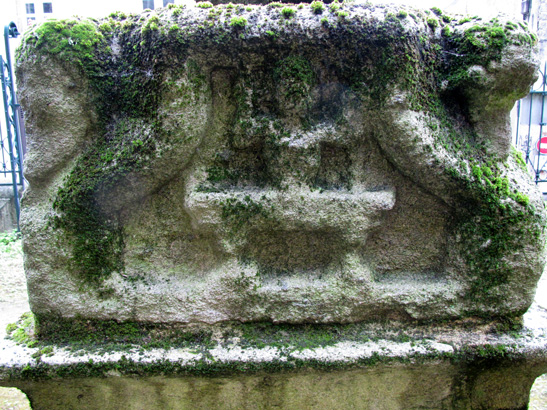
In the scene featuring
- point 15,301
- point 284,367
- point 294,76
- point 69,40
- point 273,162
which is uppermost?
point 69,40

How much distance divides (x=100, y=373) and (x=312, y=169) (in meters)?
1.03

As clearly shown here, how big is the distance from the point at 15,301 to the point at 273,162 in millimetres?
2504

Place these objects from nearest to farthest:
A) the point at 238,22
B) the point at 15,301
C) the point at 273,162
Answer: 1. the point at 238,22
2. the point at 273,162
3. the point at 15,301

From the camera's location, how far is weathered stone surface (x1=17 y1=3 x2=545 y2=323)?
1.39 metres

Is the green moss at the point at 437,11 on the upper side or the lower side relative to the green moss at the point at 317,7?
upper

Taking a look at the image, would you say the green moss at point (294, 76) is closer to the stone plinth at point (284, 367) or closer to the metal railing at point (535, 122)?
the stone plinth at point (284, 367)

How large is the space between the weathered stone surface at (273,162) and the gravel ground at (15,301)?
0.60 metres

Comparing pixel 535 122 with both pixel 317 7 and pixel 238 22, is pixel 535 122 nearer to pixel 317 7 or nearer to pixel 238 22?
pixel 317 7

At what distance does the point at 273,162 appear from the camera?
1.46 metres

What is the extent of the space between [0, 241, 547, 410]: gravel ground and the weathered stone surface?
0.60m

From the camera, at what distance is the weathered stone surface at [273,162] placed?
1.39 metres

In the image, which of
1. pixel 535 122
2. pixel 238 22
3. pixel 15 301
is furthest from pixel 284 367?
pixel 535 122

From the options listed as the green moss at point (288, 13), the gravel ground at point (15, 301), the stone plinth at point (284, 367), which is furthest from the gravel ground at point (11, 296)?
the green moss at point (288, 13)

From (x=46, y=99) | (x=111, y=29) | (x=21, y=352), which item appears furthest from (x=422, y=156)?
(x=21, y=352)
